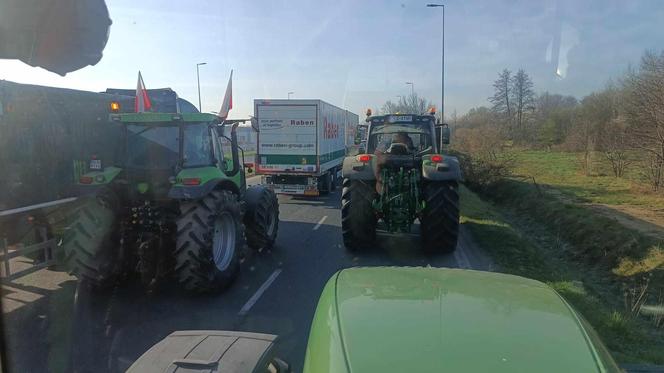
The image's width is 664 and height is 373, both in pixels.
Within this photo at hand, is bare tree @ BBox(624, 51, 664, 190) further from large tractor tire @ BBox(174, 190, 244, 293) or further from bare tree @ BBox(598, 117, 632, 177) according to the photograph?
large tractor tire @ BBox(174, 190, 244, 293)

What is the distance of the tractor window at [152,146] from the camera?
693 centimetres

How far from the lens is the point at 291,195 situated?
17922 mm

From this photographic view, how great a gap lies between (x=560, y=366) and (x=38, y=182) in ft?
22.4

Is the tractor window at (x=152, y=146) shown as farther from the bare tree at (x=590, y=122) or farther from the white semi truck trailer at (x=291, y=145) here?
the bare tree at (x=590, y=122)

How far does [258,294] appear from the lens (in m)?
6.37

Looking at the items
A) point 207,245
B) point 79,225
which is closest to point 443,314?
point 207,245

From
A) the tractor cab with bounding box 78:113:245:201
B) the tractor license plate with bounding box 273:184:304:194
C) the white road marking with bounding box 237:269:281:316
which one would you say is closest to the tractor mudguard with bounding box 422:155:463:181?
the white road marking with bounding box 237:269:281:316

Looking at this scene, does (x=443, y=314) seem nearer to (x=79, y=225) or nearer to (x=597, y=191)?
(x=79, y=225)

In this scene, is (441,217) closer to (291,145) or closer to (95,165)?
(95,165)

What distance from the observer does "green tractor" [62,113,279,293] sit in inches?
236

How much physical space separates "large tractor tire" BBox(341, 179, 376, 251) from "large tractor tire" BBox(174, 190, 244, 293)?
261cm

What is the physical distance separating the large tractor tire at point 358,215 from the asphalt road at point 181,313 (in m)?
0.28

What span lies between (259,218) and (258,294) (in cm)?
217

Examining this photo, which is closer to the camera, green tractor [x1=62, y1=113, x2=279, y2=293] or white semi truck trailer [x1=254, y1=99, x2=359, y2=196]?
green tractor [x1=62, y1=113, x2=279, y2=293]
